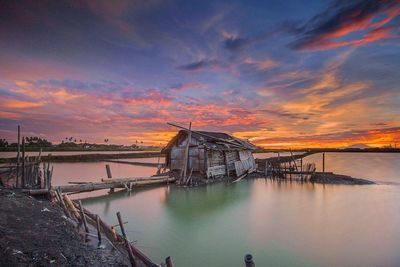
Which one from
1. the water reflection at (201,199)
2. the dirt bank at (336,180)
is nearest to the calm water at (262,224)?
the water reflection at (201,199)

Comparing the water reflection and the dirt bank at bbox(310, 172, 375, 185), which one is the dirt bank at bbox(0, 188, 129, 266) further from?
the dirt bank at bbox(310, 172, 375, 185)

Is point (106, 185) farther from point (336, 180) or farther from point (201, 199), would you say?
point (336, 180)

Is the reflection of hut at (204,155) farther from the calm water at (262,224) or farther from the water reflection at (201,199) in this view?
the calm water at (262,224)

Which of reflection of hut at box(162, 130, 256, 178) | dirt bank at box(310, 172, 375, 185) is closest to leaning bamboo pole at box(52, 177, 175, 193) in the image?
reflection of hut at box(162, 130, 256, 178)

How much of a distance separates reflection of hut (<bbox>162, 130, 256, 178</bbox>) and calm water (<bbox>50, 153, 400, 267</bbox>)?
347 centimetres

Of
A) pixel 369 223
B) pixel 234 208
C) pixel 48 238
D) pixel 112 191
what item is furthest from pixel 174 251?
pixel 112 191

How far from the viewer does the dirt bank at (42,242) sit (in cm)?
645

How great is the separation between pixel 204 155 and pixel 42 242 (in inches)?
727

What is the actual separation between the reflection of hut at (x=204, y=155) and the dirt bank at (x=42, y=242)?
14.8m

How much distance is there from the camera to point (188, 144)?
2428 cm

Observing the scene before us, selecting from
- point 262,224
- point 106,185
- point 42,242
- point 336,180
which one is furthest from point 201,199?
point 336,180

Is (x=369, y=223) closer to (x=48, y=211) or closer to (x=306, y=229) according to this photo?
(x=306, y=229)

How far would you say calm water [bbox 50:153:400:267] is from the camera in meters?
9.50

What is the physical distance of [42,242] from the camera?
7.51 m
